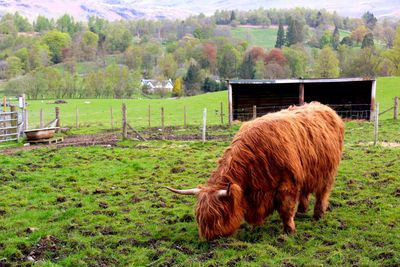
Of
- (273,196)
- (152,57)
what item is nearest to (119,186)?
(273,196)

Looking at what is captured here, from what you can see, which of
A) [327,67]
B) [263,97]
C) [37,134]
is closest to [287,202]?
[37,134]

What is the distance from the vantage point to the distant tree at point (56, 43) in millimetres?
117562


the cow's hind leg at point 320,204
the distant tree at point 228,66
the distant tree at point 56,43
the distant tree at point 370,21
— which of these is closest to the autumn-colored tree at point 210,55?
the distant tree at point 228,66

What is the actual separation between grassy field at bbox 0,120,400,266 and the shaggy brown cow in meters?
0.37

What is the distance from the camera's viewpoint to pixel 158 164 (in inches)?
469

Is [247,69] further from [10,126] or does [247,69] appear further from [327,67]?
[10,126]

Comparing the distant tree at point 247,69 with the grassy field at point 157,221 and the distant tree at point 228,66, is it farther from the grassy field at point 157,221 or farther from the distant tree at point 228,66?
the grassy field at point 157,221

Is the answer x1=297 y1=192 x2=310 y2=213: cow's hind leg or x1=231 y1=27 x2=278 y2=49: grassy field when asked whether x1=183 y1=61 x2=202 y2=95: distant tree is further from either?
x1=297 y1=192 x2=310 y2=213: cow's hind leg

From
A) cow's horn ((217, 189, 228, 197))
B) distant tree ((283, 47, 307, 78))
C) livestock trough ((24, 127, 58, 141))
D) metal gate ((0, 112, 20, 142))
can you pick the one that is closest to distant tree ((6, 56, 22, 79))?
distant tree ((283, 47, 307, 78))

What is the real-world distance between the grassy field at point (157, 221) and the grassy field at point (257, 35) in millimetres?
123768

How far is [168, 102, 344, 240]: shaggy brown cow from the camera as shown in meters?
5.85

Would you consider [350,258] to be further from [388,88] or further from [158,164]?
[388,88]

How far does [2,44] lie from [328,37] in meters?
91.3

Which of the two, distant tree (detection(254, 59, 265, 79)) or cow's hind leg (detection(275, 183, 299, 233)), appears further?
distant tree (detection(254, 59, 265, 79))
